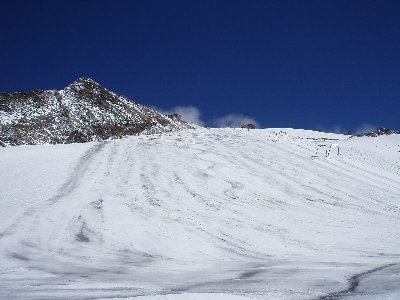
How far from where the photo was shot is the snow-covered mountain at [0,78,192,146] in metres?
25.4

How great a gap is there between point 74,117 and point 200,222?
982 inches

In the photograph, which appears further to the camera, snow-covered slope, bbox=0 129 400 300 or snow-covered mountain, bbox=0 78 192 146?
snow-covered mountain, bbox=0 78 192 146

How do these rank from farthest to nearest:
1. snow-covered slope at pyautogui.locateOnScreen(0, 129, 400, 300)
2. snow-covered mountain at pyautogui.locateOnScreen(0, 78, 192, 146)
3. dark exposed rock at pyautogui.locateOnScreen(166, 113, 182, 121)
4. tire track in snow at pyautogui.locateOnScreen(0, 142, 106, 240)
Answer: dark exposed rock at pyautogui.locateOnScreen(166, 113, 182, 121) → snow-covered mountain at pyautogui.locateOnScreen(0, 78, 192, 146) → tire track in snow at pyautogui.locateOnScreen(0, 142, 106, 240) → snow-covered slope at pyautogui.locateOnScreen(0, 129, 400, 300)

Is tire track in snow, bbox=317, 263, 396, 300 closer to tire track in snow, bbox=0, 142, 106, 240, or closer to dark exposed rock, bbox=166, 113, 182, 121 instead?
tire track in snow, bbox=0, 142, 106, 240

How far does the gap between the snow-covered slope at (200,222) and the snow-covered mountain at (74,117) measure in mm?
14232

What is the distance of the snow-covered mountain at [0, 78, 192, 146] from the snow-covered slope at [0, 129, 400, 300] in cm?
1423

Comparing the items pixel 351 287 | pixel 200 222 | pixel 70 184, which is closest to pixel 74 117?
pixel 70 184

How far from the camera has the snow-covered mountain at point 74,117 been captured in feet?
83.3

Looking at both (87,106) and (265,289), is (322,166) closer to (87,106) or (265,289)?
(265,289)

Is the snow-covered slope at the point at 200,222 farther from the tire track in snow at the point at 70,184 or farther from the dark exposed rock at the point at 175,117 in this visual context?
the dark exposed rock at the point at 175,117

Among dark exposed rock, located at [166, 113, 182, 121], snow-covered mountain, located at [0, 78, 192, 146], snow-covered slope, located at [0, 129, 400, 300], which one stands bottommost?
snow-covered slope, located at [0, 129, 400, 300]

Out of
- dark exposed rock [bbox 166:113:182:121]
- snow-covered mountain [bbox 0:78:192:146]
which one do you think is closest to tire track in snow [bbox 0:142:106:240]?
snow-covered mountain [bbox 0:78:192:146]

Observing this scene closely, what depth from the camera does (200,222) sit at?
20.5ft

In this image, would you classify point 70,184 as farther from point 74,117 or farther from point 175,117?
point 175,117
